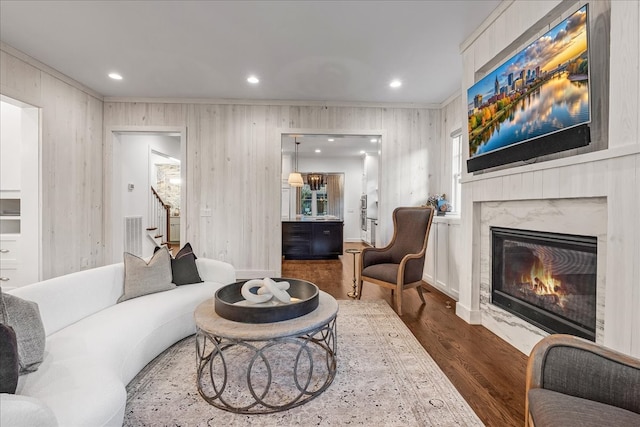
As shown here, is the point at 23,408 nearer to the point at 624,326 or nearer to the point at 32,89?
the point at 624,326

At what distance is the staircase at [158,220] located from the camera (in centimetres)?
636

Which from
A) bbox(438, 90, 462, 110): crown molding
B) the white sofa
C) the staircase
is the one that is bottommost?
the white sofa

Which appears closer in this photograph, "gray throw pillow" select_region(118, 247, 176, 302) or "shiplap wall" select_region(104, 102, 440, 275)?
"gray throw pillow" select_region(118, 247, 176, 302)

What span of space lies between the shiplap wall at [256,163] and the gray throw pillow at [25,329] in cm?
334

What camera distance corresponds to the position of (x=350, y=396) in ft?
5.92

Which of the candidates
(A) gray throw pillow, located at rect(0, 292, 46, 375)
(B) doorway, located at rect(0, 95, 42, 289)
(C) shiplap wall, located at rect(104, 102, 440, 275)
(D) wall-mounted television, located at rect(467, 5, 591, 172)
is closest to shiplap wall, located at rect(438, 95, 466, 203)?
(C) shiplap wall, located at rect(104, 102, 440, 275)

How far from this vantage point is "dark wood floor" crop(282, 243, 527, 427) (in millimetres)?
1753

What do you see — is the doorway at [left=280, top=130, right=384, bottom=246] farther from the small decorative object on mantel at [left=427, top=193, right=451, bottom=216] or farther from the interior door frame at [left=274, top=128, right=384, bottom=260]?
the small decorative object on mantel at [left=427, top=193, right=451, bottom=216]

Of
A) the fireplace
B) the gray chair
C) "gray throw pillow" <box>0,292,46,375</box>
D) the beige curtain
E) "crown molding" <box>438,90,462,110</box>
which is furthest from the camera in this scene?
the beige curtain

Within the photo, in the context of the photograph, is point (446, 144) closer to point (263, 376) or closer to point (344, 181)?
point (263, 376)

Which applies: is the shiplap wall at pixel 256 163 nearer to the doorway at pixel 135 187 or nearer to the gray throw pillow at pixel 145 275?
the doorway at pixel 135 187

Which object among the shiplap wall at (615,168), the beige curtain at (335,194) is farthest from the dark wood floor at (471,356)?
the beige curtain at (335,194)

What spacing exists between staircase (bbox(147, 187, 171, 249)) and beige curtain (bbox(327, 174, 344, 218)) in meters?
4.96

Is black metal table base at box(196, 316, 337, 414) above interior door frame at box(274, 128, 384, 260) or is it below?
below
